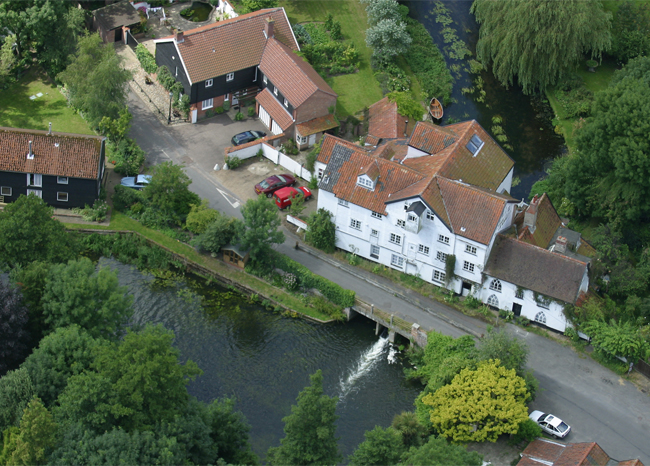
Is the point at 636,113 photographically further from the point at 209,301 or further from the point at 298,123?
the point at 209,301

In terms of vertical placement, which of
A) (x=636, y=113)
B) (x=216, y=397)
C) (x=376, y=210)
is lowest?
(x=216, y=397)

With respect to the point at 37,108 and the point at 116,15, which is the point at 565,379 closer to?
the point at 37,108

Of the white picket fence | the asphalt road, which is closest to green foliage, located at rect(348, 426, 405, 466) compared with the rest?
the asphalt road

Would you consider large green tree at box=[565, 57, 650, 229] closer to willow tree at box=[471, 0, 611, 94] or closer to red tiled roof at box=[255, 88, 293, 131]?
willow tree at box=[471, 0, 611, 94]

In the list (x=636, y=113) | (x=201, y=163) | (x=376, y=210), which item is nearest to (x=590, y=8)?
(x=636, y=113)

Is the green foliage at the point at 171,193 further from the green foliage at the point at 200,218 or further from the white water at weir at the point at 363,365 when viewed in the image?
the white water at weir at the point at 363,365

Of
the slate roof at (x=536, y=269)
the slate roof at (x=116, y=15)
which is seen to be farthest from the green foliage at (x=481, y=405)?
the slate roof at (x=116, y=15)
